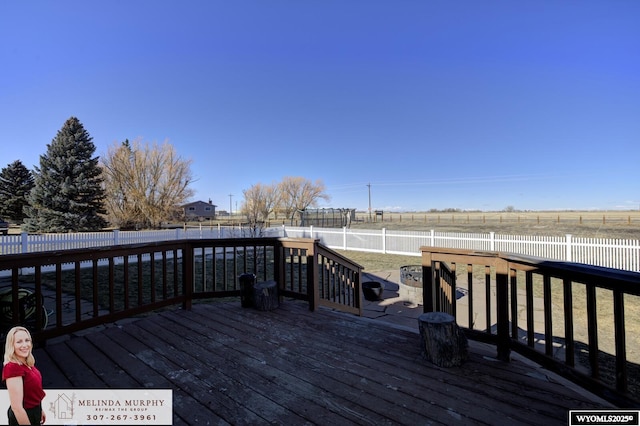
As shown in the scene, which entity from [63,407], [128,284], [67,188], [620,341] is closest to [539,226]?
[620,341]

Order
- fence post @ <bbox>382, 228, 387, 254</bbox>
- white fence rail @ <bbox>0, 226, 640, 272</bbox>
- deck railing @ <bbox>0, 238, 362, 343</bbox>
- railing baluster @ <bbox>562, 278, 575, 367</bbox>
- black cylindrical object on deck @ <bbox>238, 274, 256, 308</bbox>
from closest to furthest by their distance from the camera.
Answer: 1. railing baluster @ <bbox>562, 278, 575, 367</bbox>
2. deck railing @ <bbox>0, 238, 362, 343</bbox>
3. black cylindrical object on deck @ <bbox>238, 274, 256, 308</bbox>
4. white fence rail @ <bbox>0, 226, 640, 272</bbox>
5. fence post @ <bbox>382, 228, 387, 254</bbox>

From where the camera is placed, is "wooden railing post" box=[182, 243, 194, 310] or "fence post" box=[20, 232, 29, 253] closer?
"wooden railing post" box=[182, 243, 194, 310]

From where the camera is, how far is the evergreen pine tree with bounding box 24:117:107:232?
16.7 metres

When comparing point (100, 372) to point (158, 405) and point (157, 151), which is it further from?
point (157, 151)

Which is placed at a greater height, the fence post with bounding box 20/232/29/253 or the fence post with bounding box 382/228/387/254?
the fence post with bounding box 20/232/29/253

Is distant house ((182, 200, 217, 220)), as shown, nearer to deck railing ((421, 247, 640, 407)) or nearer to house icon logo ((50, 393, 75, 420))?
house icon logo ((50, 393, 75, 420))

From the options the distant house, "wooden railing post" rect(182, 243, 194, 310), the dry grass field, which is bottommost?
the dry grass field

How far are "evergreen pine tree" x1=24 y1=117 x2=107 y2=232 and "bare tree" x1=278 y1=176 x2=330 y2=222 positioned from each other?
30.9 meters

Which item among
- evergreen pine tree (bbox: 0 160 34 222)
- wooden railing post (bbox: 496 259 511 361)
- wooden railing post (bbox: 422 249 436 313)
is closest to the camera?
wooden railing post (bbox: 496 259 511 361)

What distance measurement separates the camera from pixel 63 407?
1.75 metres

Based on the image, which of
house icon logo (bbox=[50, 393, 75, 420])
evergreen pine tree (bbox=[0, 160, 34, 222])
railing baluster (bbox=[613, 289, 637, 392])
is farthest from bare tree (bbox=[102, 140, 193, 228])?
railing baluster (bbox=[613, 289, 637, 392])

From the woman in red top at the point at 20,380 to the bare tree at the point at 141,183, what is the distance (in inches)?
987

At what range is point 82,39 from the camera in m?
7.64

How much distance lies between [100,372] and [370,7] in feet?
34.1
